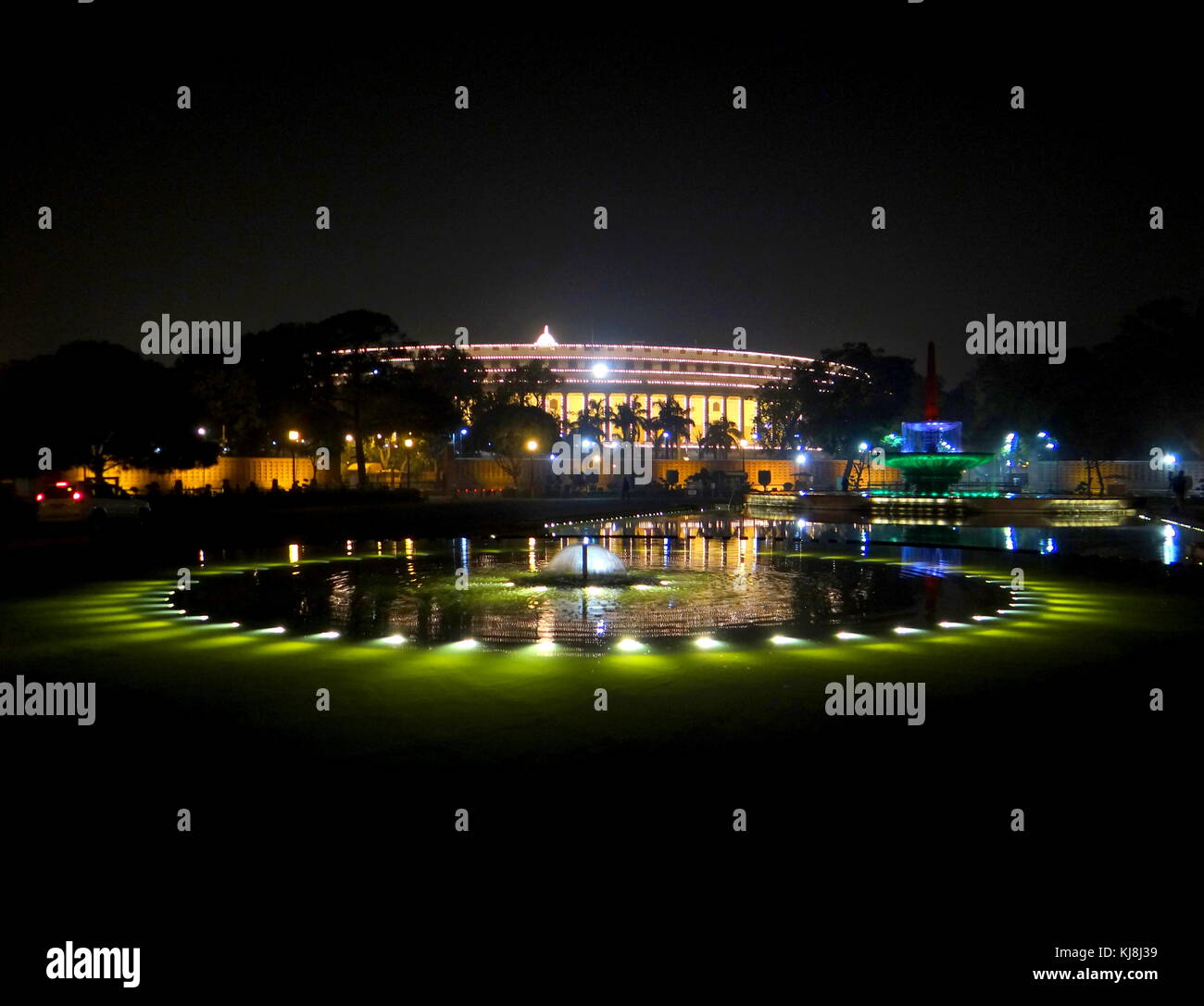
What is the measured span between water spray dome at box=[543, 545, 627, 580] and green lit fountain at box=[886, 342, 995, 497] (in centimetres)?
2476

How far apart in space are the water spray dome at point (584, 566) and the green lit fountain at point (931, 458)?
2476 centimetres

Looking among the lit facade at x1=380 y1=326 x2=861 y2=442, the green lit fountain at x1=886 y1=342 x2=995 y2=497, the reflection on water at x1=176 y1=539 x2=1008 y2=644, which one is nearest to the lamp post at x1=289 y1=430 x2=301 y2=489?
the green lit fountain at x1=886 y1=342 x2=995 y2=497

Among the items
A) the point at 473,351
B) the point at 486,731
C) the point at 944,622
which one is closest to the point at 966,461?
the point at 944,622

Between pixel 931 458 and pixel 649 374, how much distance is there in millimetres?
106977

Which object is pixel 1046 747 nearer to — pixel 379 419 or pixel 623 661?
pixel 623 661

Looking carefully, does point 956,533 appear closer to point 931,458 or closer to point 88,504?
point 931,458

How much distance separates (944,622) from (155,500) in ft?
126

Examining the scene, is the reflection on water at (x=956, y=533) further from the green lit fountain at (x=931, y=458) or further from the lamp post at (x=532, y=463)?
the lamp post at (x=532, y=463)

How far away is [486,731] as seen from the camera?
732 centimetres

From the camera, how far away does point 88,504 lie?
3341 cm

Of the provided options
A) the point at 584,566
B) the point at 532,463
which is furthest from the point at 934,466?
the point at 532,463

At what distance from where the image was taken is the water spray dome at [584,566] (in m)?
18.0

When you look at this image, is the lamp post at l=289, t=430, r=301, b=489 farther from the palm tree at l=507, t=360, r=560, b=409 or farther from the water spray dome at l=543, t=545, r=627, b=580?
the water spray dome at l=543, t=545, r=627, b=580

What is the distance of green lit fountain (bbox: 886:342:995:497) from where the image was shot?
134 feet
